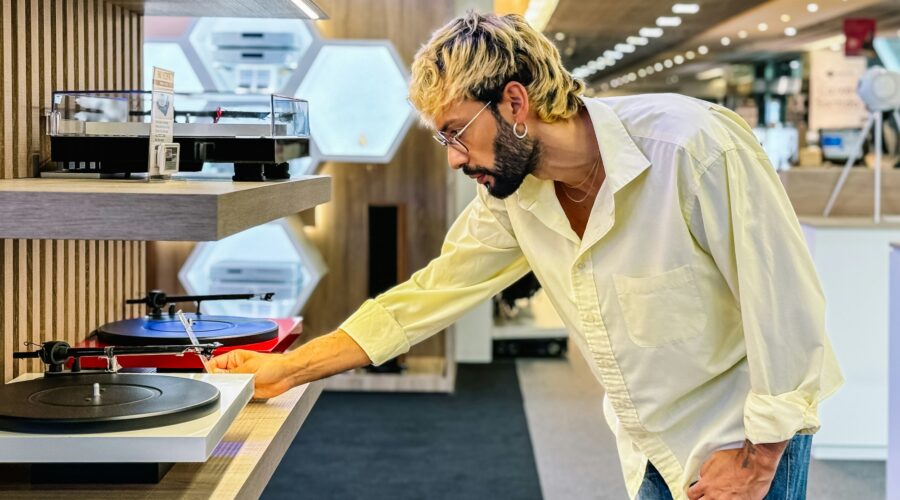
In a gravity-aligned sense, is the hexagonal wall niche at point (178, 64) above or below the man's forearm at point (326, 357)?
above

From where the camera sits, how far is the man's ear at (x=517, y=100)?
1709 mm

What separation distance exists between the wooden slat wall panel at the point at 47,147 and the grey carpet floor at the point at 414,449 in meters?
2.12

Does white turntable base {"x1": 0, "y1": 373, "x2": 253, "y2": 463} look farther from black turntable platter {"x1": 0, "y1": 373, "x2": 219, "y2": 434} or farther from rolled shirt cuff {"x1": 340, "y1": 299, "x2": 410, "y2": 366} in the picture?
rolled shirt cuff {"x1": 340, "y1": 299, "x2": 410, "y2": 366}

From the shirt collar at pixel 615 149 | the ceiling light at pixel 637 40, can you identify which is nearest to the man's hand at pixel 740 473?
the shirt collar at pixel 615 149

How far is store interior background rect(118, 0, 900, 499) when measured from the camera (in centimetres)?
445

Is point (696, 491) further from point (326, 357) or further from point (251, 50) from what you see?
point (251, 50)

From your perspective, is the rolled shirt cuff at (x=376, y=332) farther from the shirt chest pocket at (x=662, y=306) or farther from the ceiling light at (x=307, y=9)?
the ceiling light at (x=307, y=9)

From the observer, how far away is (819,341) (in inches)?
62.7

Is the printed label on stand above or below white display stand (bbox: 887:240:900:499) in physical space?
above

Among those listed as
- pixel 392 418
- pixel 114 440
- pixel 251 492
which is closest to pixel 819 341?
pixel 251 492

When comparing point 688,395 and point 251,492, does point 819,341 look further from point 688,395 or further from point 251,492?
point 251,492

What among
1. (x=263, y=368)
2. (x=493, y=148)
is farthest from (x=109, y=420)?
(x=493, y=148)

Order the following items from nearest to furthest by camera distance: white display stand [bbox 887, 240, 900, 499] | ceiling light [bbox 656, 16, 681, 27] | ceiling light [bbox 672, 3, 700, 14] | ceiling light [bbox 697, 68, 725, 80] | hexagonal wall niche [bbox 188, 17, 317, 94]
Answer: white display stand [bbox 887, 240, 900, 499], hexagonal wall niche [bbox 188, 17, 317, 94], ceiling light [bbox 672, 3, 700, 14], ceiling light [bbox 656, 16, 681, 27], ceiling light [bbox 697, 68, 725, 80]

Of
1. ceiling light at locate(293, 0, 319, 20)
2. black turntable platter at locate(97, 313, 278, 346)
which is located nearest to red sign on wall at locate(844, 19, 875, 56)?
ceiling light at locate(293, 0, 319, 20)
